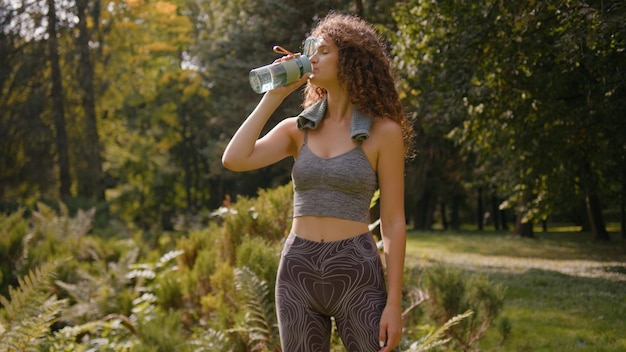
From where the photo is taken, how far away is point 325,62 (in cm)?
282

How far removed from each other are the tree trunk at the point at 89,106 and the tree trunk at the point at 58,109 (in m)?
0.68

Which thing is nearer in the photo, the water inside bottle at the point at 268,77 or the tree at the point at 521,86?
the water inside bottle at the point at 268,77

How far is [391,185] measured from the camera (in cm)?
270

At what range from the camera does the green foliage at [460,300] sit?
5539mm

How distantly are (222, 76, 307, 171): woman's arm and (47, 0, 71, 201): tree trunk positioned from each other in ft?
61.2

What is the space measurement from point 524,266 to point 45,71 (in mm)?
15489

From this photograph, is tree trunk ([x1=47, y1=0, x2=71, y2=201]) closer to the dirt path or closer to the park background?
the park background

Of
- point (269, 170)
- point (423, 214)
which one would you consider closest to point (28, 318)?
point (269, 170)

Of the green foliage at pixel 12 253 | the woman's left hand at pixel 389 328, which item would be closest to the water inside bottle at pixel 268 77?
the woman's left hand at pixel 389 328

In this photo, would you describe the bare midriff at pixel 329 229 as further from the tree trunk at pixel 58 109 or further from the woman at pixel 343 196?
the tree trunk at pixel 58 109

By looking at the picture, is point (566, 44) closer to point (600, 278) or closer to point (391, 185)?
point (391, 185)

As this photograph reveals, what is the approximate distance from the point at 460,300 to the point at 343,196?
10.7 feet

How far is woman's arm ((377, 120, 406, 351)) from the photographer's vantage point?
8.58ft

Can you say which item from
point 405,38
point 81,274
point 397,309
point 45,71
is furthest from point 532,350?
point 45,71
